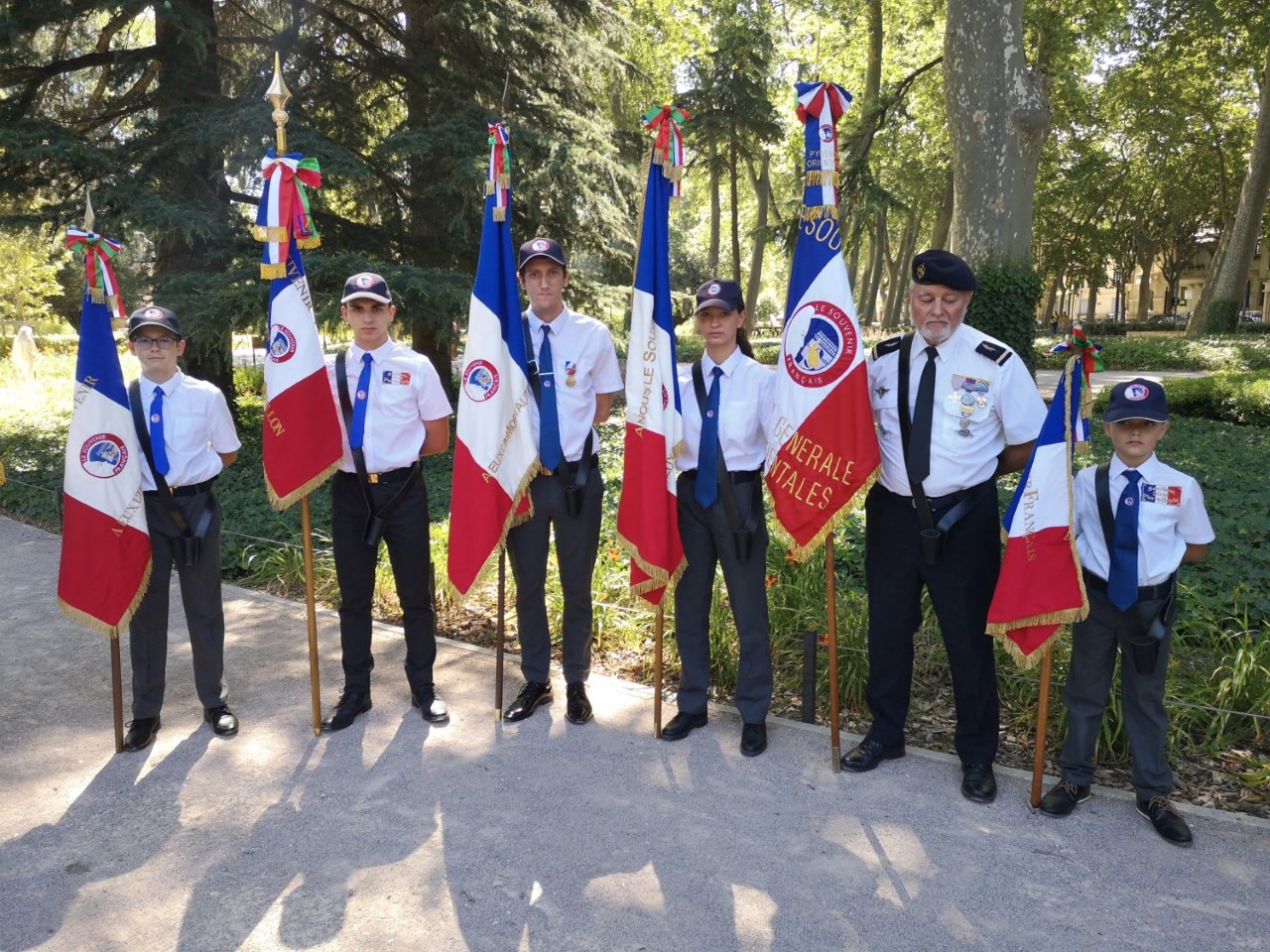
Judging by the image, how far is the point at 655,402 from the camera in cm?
446

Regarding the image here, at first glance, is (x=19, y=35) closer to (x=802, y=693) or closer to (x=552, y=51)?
(x=552, y=51)

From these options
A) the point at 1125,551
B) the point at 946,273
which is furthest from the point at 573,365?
the point at 1125,551

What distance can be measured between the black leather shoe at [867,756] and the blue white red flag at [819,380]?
93cm

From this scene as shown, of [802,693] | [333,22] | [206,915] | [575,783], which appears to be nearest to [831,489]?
[802,693]

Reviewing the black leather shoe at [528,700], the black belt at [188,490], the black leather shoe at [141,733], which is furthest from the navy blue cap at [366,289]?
the black leather shoe at [141,733]

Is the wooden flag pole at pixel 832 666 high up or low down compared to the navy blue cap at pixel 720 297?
down

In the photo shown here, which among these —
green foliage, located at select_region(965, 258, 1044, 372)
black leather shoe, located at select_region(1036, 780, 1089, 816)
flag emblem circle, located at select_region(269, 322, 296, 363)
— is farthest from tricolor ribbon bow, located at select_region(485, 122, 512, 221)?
green foliage, located at select_region(965, 258, 1044, 372)

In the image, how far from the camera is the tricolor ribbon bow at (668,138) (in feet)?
14.4

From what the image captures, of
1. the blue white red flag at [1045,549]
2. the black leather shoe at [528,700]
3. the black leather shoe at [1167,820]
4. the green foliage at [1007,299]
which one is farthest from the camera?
the green foliage at [1007,299]

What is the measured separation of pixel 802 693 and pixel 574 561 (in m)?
1.35

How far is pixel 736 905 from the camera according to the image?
323 centimetres

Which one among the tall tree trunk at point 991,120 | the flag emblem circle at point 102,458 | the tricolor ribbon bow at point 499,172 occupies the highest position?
the tall tree trunk at point 991,120

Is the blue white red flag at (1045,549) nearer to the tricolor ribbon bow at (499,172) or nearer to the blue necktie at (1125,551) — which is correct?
the blue necktie at (1125,551)

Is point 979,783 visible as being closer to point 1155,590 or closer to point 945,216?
point 1155,590
